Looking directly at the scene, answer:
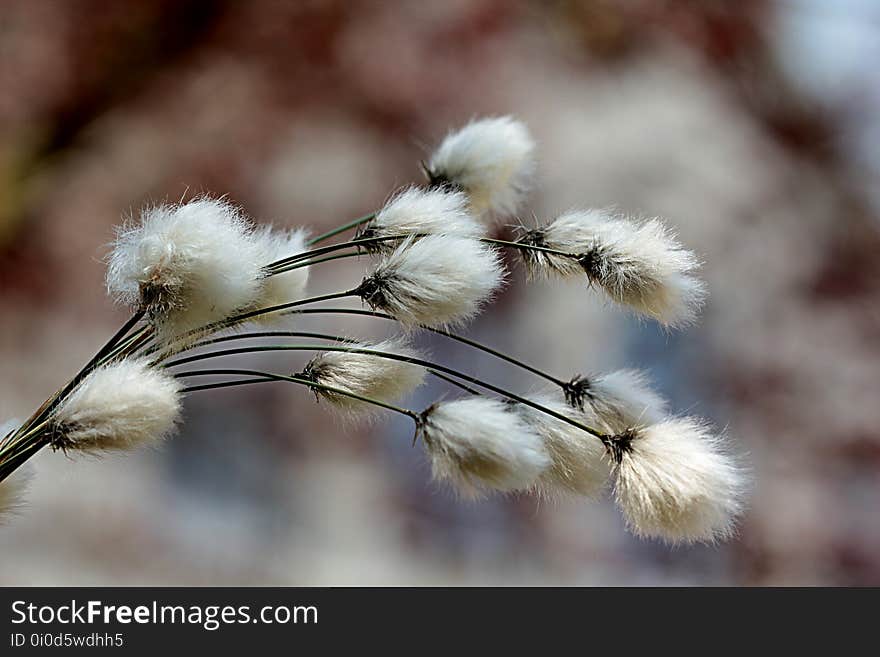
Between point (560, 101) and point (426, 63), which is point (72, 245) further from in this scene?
point (560, 101)

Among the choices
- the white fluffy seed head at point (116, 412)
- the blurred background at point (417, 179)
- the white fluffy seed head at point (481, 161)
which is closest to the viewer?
the white fluffy seed head at point (116, 412)

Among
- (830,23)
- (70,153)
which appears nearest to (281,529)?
(70,153)

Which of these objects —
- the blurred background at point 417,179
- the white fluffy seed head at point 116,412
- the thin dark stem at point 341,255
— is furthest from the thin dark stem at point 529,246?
the blurred background at point 417,179

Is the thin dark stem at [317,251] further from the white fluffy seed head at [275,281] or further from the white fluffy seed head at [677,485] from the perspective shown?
the white fluffy seed head at [677,485]

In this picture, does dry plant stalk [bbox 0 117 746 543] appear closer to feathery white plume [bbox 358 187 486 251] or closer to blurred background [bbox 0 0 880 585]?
feathery white plume [bbox 358 187 486 251]

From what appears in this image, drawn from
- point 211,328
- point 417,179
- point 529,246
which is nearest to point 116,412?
point 211,328
